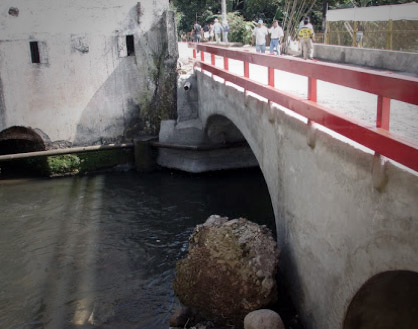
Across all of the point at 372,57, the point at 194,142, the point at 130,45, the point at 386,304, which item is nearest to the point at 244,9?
the point at 130,45

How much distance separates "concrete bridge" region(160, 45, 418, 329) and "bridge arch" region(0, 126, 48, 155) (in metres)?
9.25

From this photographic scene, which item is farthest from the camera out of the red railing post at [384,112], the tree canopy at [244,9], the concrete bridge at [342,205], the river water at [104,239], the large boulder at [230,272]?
the tree canopy at [244,9]

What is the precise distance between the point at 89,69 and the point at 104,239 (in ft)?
20.3

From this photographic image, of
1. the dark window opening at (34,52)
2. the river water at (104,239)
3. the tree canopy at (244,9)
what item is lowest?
the river water at (104,239)

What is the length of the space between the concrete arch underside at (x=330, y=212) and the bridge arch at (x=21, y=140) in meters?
8.92

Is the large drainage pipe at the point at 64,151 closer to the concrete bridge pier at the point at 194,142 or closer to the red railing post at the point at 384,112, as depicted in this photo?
the concrete bridge pier at the point at 194,142

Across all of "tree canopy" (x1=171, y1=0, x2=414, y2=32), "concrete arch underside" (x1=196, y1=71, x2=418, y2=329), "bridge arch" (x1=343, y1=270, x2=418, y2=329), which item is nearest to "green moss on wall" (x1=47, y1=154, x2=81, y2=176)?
"concrete arch underside" (x1=196, y1=71, x2=418, y2=329)

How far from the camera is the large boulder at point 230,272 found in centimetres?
589

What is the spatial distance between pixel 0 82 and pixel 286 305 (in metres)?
10.9

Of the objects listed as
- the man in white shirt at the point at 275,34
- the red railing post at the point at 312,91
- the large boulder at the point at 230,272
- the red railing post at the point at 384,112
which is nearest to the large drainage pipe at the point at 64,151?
the man in white shirt at the point at 275,34

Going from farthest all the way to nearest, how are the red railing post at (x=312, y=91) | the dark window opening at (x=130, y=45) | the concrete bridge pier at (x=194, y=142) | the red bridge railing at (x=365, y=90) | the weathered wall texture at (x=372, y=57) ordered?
1. the dark window opening at (x=130, y=45)
2. the concrete bridge pier at (x=194, y=142)
3. the weathered wall texture at (x=372, y=57)
4. the red railing post at (x=312, y=91)
5. the red bridge railing at (x=365, y=90)

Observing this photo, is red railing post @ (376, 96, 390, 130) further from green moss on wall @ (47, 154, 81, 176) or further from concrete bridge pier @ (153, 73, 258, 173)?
green moss on wall @ (47, 154, 81, 176)

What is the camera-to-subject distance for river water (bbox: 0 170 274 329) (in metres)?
7.20

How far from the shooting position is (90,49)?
44.5 feet
